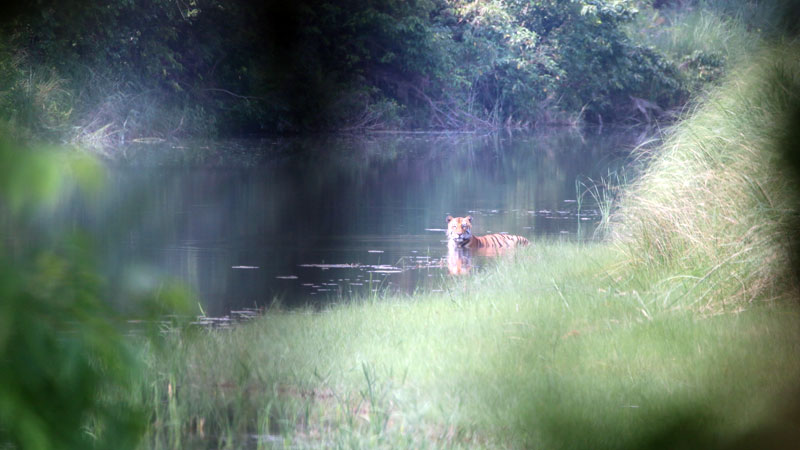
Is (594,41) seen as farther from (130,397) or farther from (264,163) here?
(130,397)

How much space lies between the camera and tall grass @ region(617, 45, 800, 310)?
118 inches

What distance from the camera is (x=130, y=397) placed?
0.57 meters

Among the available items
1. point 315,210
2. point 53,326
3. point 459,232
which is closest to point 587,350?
point 53,326

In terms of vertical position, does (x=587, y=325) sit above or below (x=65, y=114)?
below

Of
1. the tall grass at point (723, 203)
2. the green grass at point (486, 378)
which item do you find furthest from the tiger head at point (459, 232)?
the green grass at point (486, 378)

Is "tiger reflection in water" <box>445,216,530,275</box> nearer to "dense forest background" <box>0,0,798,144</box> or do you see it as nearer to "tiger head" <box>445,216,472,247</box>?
"tiger head" <box>445,216,472,247</box>

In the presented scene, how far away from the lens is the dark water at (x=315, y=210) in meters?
0.70

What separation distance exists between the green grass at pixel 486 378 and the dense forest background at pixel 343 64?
48 cm

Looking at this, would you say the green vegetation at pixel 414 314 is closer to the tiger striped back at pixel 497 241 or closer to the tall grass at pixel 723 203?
the tall grass at pixel 723 203

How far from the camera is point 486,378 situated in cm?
225

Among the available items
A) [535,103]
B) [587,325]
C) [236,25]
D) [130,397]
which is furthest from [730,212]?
[535,103]

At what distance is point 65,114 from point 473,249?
4539 mm

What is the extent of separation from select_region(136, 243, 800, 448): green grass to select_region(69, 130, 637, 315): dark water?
1.40 feet

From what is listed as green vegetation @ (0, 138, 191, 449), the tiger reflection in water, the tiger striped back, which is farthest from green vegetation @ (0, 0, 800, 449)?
the tiger striped back
